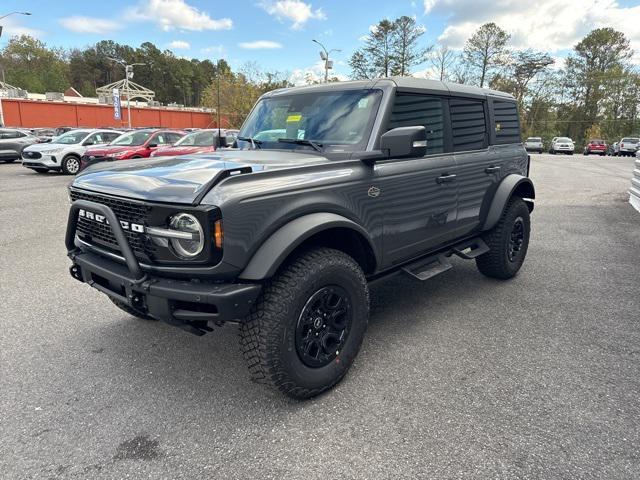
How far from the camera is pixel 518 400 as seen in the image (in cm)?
275

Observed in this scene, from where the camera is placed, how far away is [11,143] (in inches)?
792

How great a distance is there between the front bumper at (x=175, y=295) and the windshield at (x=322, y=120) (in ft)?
4.69

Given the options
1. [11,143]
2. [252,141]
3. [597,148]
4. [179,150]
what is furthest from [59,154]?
[597,148]

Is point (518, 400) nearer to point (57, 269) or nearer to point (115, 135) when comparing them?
point (57, 269)

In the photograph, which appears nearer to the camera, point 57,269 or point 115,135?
point 57,269

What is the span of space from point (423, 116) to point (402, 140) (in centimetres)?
97

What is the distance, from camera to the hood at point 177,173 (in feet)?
7.63

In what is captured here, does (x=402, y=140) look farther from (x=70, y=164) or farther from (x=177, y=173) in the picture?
(x=70, y=164)

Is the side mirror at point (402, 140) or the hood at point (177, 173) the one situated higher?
the side mirror at point (402, 140)

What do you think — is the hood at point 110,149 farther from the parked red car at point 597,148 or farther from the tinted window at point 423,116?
the parked red car at point 597,148

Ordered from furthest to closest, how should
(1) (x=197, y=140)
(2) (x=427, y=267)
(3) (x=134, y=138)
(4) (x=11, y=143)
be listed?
(4) (x=11, y=143), (3) (x=134, y=138), (1) (x=197, y=140), (2) (x=427, y=267)

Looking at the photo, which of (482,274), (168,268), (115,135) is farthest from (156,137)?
(168,268)

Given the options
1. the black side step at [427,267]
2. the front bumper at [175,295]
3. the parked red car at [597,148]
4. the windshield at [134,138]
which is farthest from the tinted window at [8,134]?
the parked red car at [597,148]

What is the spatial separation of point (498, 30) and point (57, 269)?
57987 millimetres
